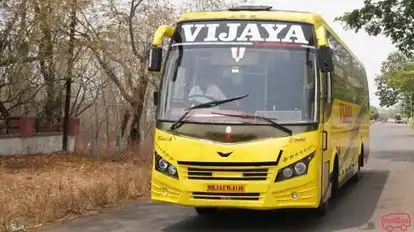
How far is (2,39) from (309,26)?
16.6 m

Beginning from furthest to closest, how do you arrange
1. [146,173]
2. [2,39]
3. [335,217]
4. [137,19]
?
[137,19] → [2,39] → [146,173] → [335,217]

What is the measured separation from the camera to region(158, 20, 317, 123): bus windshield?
9.15 metres

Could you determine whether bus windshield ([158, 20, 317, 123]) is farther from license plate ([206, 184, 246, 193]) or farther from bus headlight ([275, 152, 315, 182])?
license plate ([206, 184, 246, 193])

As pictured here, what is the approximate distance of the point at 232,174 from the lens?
883cm

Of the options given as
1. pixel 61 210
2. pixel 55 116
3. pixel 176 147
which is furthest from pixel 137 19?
pixel 176 147

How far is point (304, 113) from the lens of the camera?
9.16 m

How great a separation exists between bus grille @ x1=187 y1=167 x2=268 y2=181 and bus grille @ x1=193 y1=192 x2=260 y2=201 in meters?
0.21

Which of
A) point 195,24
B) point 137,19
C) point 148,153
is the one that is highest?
point 137,19

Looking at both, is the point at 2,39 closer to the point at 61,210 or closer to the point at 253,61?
the point at 61,210

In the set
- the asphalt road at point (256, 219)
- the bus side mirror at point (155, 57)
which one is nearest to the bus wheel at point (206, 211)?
the asphalt road at point (256, 219)

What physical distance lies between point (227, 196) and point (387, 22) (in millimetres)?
17249

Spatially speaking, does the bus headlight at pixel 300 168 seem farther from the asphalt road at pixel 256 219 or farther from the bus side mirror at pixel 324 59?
the bus side mirror at pixel 324 59

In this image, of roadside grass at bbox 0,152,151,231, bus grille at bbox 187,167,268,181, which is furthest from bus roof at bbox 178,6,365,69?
roadside grass at bbox 0,152,151,231

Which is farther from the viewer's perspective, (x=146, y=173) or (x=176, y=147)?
(x=146, y=173)
